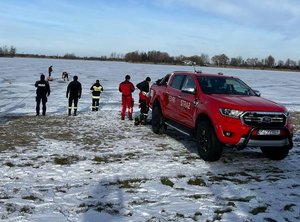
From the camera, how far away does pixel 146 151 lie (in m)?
8.86

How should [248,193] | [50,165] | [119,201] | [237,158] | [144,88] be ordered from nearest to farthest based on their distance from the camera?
1. [119,201]
2. [248,193]
3. [50,165]
4. [237,158]
5. [144,88]

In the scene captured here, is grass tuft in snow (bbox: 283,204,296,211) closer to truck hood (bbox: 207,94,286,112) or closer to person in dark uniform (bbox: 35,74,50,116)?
truck hood (bbox: 207,94,286,112)

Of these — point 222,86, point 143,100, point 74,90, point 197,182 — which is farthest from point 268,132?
point 74,90

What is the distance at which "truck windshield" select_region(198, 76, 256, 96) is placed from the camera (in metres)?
8.84

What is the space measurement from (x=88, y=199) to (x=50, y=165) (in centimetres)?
206

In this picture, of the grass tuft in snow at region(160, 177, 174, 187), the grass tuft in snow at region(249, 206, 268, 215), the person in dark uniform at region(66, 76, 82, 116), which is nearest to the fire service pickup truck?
the grass tuft in snow at region(160, 177, 174, 187)

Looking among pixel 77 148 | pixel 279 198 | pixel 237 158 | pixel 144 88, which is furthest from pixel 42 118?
pixel 279 198

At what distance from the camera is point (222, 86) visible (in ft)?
29.8

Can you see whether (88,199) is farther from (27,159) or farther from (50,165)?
(27,159)

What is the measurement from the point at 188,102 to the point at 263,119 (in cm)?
198

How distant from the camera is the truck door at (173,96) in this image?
9766 mm

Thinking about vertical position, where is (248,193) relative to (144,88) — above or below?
below

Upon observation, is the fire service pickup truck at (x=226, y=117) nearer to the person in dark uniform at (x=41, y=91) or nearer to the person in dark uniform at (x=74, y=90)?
the person in dark uniform at (x=74, y=90)

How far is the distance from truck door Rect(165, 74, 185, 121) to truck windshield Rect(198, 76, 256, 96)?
0.84m
